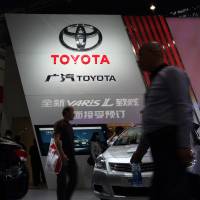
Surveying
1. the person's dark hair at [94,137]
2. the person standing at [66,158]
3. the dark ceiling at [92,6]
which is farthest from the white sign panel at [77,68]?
the person standing at [66,158]

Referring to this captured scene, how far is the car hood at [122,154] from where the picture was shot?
27.6ft

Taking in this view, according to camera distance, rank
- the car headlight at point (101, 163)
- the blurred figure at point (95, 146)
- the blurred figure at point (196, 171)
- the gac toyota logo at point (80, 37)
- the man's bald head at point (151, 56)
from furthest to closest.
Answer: the gac toyota logo at point (80, 37), the blurred figure at point (95, 146), the car headlight at point (101, 163), the blurred figure at point (196, 171), the man's bald head at point (151, 56)

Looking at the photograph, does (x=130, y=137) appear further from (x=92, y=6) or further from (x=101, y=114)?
(x=92, y=6)

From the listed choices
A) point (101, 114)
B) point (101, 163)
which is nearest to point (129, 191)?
point (101, 163)

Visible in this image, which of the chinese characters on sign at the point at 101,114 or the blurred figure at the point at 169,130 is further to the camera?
the chinese characters on sign at the point at 101,114

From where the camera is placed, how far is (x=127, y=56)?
43.5 ft

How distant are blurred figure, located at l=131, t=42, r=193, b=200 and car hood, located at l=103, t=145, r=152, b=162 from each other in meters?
4.93

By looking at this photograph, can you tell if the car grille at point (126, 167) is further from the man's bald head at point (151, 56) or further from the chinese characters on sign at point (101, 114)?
the man's bald head at point (151, 56)

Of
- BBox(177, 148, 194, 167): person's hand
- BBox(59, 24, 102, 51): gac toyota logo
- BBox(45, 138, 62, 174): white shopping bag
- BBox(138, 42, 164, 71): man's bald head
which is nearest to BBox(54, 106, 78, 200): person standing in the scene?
BBox(45, 138, 62, 174): white shopping bag

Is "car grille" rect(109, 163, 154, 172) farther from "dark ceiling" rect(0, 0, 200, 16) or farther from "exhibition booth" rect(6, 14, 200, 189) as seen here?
"dark ceiling" rect(0, 0, 200, 16)

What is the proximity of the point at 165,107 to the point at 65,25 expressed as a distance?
10208mm

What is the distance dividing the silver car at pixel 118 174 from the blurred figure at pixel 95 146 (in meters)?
3.15

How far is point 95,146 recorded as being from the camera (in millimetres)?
12336

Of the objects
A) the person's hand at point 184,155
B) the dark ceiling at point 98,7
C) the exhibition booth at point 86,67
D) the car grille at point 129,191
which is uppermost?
the dark ceiling at point 98,7
